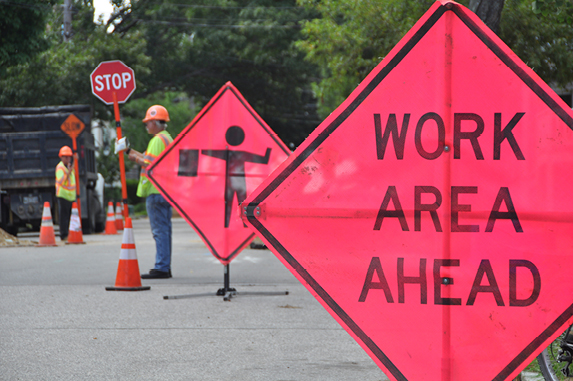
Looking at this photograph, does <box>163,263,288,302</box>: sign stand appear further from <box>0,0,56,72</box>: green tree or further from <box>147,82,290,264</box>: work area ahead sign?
<box>0,0,56,72</box>: green tree

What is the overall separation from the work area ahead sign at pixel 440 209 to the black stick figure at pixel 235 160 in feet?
15.3

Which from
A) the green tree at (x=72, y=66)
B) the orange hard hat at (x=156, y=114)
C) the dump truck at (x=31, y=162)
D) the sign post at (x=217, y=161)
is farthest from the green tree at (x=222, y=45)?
the sign post at (x=217, y=161)

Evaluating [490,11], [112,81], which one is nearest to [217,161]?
[112,81]

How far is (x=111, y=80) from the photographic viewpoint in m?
9.44

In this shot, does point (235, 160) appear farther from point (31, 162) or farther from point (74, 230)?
point (31, 162)

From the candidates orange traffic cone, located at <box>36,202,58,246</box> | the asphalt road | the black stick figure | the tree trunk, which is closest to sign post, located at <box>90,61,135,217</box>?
the asphalt road

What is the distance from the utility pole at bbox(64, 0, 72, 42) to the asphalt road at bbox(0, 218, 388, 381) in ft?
60.2

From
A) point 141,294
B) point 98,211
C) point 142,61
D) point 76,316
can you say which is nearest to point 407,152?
point 76,316

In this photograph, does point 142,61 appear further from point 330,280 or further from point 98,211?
point 330,280

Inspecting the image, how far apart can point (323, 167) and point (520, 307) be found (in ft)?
3.06

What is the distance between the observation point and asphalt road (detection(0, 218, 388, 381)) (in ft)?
15.6

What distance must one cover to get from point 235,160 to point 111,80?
2700 millimetres

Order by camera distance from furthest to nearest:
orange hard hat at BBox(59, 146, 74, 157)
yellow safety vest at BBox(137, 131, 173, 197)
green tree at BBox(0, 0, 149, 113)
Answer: green tree at BBox(0, 0, 149, 113)
orange hard hat at BBox(59, 146, 74, 157)
yellow safety vest at BBox(137, 131, 173, 197)

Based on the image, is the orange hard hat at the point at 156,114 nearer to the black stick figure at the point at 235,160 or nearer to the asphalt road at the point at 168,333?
the black stick figure at the point at 235,160
